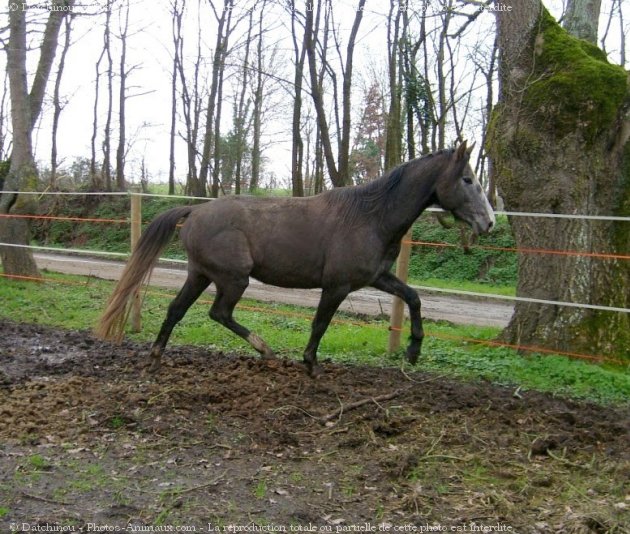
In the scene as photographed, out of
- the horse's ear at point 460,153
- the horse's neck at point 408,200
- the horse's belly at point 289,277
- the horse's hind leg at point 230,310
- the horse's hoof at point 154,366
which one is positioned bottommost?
the horse's hoof at point 154,366

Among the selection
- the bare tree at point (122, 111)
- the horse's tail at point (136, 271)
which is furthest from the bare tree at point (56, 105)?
the horse's tail at point (136, 271)

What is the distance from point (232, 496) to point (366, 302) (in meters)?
9.38

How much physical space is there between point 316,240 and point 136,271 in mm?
1799

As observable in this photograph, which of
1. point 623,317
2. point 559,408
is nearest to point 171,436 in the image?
point 559,408

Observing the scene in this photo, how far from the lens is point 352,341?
7742 millimetres

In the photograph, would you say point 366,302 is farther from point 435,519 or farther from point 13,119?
point 435,519

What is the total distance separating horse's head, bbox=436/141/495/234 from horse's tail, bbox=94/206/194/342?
8.09ft

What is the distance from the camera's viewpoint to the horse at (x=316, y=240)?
18.8 feet

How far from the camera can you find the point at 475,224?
5.63 meters

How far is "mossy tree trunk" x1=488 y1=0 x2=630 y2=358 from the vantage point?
6.58 metres

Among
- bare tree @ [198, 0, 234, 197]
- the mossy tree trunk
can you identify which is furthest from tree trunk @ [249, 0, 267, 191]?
the mossy tree trunk

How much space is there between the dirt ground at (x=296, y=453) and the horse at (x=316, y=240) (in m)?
0.60

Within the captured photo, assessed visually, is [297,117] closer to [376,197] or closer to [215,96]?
[215,96]

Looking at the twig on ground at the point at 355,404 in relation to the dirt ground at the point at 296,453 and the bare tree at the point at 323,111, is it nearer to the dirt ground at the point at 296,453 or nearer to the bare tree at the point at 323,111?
the dirt ground at the point at 296,453
